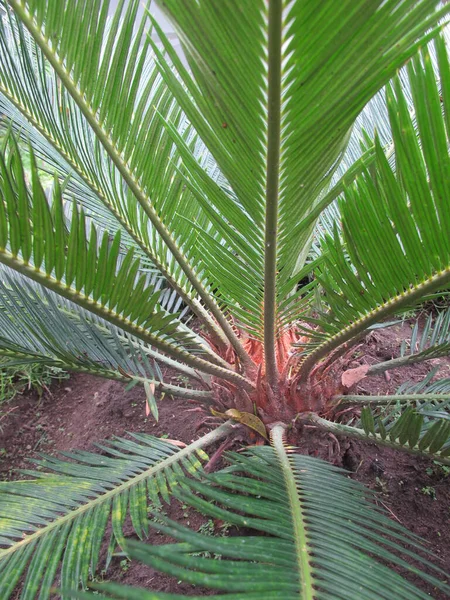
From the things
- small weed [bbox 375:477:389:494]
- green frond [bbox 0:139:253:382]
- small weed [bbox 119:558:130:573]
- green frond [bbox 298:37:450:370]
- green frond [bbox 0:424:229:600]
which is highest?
green frond [bbox 298:37:450:370]

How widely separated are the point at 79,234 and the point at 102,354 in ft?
1.14

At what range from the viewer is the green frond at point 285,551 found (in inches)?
15.1

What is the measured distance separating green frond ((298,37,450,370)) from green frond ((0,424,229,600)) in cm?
38

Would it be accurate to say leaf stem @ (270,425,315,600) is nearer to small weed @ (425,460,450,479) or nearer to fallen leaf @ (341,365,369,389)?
fallen leaf @ (341,365,369,389)

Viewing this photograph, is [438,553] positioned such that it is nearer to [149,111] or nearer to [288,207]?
[288,207]

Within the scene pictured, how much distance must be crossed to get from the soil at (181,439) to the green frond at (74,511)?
0.28 feet

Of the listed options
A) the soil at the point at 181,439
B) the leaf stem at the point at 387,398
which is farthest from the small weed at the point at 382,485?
the leaf stem at the point at 387,398

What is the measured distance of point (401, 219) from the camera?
1.93 feet

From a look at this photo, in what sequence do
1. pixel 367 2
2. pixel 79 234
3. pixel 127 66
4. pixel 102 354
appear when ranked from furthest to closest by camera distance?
pixel 102 354 < pixel 127 66 < pixel 79 234 < pixel 367 2

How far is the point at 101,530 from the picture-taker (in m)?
0.67

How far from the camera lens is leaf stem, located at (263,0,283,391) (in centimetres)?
43

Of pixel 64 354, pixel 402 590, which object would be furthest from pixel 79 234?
pixel 402 590

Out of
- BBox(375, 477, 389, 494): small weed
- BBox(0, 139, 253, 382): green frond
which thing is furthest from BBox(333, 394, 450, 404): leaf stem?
BBox(0, 139, 253, 382): green frond

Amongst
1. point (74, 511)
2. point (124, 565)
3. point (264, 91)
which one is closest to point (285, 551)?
point (74, 511)
